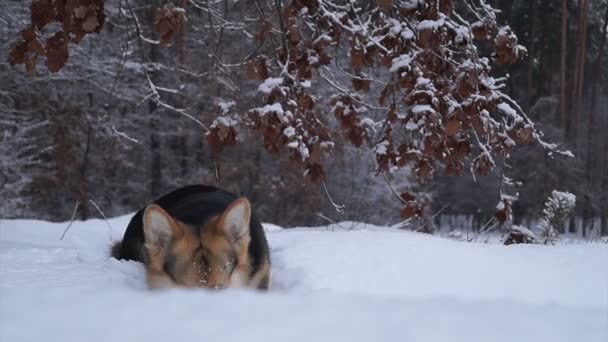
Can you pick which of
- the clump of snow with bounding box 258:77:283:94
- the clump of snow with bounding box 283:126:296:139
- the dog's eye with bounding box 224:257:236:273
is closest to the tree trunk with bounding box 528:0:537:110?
the clump of snow with bounding box 283:126:296:139

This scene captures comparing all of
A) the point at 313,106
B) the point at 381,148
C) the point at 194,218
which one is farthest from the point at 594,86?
the point at 194,218

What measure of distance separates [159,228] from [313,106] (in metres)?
3.08

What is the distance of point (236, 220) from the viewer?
9.55 feet

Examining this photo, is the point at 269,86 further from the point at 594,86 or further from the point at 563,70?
the point at 563,70

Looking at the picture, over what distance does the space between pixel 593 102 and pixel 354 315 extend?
1407 centimetres

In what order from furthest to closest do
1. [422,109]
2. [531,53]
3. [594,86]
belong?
[531,53] → [594,86] → [422,109]

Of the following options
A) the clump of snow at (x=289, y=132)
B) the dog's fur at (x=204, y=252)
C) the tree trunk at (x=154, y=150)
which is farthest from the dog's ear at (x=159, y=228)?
the tree trunk at (x=154, y=150)

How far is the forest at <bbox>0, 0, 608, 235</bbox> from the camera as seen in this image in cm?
475

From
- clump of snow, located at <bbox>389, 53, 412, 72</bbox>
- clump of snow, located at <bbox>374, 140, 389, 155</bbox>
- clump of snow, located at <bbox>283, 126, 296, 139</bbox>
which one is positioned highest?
clump of snow, located at <bbox>389, 53, 412, 72</bbox>

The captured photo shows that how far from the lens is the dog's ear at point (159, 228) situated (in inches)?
108

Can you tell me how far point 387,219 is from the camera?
1797 centimetres

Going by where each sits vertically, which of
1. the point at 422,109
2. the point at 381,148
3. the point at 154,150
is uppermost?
the point at 422,109

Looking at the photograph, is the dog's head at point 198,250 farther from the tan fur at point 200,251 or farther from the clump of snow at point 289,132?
the clump of snow at point 289,132

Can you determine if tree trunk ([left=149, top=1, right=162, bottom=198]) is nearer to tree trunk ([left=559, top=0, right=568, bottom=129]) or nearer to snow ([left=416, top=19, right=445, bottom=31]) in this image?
tree trunk ([left=559, top=0, right=568, bottom=129])
